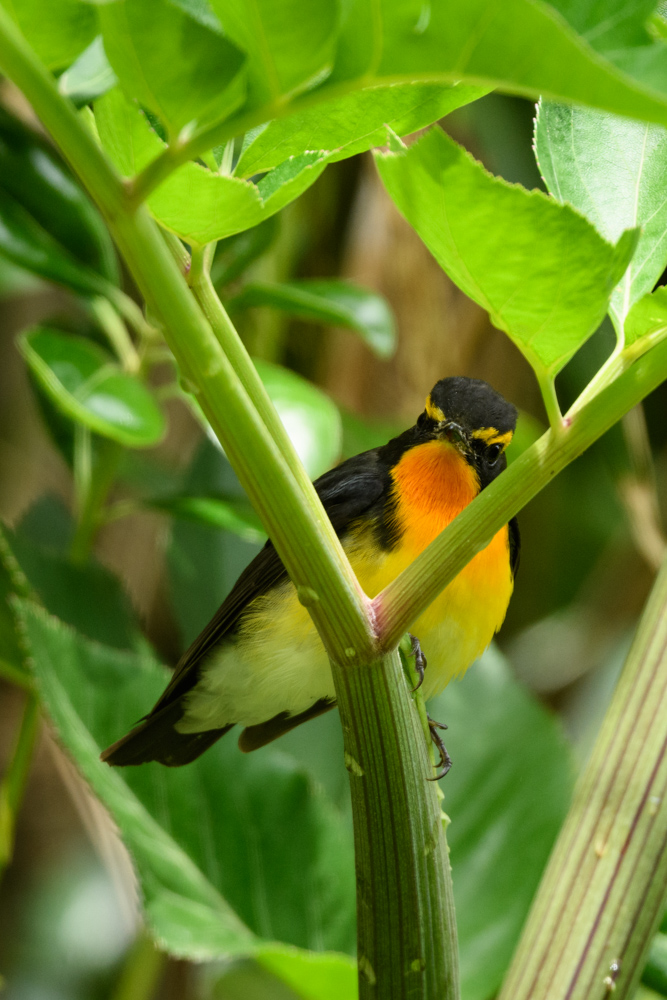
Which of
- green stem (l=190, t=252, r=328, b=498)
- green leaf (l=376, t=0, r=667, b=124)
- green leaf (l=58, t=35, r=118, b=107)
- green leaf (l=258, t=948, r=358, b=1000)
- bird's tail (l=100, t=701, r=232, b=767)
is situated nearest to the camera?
green leaf (l=376, t=0, r=667, b=124)

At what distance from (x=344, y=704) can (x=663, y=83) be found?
0.95 ft

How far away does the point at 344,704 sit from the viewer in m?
0.44

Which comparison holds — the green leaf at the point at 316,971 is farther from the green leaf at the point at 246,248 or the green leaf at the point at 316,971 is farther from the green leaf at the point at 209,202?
the green leaf at the point at 246,248

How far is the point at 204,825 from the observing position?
958 millimetres

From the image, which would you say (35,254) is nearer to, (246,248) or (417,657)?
(246,248)

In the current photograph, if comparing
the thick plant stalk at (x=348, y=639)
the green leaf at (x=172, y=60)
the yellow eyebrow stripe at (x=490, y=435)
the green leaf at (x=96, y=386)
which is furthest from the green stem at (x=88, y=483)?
the green leaf at (x=172, y=60)

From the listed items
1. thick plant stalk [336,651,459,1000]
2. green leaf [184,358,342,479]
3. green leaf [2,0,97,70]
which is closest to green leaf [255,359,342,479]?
green leaf [184,358,342,479]

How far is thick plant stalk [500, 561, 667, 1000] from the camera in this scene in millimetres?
570

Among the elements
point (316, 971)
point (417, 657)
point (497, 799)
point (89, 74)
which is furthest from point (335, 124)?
point (497, 799)

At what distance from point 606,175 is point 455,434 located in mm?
A: 580

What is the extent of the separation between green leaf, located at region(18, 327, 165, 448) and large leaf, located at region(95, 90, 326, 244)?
60 cm

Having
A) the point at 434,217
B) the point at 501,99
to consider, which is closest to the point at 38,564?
the point at 434,217

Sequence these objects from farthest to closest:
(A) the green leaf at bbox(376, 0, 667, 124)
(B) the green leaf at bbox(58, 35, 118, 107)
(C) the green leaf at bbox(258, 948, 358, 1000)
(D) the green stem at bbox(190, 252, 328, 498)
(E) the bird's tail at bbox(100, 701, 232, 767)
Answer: (E) the bird's tail at bbox(100, 701, 232, 767) → (C) the green leaf at bbox(258, 948, 358, 1000) → (B) the green leaf at bbox(58, 35, 118, 107) → (D) the green stem at bbox(190, 252, 328, 498) → (A) the green leaf at bbox(376, 0, 667, 124)

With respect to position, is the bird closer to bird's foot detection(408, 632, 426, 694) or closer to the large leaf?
bird's foot detection(408, 632, 426, 694)
